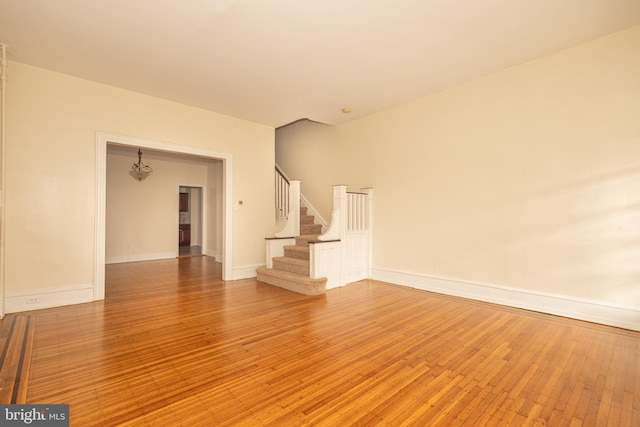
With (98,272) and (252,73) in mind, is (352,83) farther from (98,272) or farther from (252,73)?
(98,272)

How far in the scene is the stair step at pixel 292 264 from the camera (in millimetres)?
5031

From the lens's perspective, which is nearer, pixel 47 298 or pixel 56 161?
pixel 47 298

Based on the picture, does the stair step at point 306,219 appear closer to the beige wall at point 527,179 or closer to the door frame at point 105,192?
the door frame at point 105,192

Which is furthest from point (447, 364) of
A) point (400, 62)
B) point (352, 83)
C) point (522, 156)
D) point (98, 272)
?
point (98, 272)

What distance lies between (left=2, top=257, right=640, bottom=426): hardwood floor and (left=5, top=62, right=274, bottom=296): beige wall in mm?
652

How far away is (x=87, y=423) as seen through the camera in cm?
167

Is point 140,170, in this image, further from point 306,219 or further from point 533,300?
point 533,300

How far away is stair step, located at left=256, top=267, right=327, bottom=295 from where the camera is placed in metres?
4.56

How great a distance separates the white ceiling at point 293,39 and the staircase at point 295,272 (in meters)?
2.80

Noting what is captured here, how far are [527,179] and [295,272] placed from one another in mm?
3774

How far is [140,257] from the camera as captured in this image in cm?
815

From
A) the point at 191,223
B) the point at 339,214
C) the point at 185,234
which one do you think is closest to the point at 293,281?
the point at 339,214

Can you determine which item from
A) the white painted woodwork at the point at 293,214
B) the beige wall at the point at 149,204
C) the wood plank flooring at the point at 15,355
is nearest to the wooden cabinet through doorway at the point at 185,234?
the beige wall at the point at 149,204

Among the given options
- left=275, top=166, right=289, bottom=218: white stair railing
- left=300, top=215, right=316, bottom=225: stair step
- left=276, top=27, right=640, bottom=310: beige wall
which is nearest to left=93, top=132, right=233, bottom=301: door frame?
left=275, top=166, right=289, bottom=218: white stair railing
